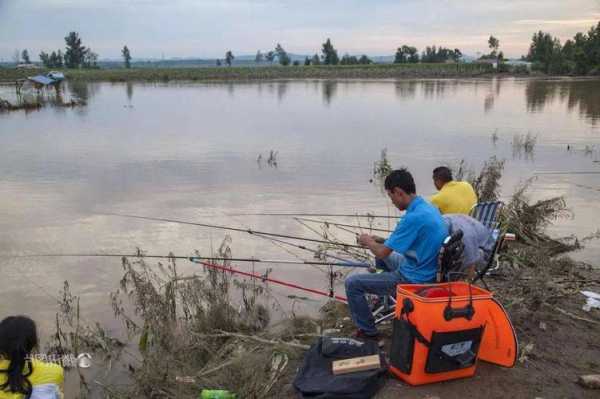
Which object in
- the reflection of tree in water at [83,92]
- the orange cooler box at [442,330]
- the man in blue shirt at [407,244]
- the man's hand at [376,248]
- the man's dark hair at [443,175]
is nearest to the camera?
the orange cooler box at [442,330]

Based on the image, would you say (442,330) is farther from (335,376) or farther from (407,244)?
(335,376)

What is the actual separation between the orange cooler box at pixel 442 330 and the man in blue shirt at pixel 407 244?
0.88 ft

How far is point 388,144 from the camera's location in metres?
16.8

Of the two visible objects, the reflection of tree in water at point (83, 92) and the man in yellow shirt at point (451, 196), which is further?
the reflection of tree in water at point (83, 92)

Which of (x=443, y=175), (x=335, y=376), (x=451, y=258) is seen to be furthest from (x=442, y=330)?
(x=443, y=175)

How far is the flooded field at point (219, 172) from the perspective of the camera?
291 inches

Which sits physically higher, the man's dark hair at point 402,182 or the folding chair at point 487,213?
the man's dark hair at point 402,182

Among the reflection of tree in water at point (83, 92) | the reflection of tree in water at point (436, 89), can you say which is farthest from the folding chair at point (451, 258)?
the reflection of tree in water at point (83, 92)

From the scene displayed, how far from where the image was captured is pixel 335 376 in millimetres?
3396

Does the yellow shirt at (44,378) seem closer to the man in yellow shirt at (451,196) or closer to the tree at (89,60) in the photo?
the man in yellow shirt at (451,196)

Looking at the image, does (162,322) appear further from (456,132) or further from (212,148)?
(456,132)

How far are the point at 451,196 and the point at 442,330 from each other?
2.36 meters

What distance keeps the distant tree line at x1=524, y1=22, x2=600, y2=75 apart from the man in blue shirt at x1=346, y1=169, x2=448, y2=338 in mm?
65551

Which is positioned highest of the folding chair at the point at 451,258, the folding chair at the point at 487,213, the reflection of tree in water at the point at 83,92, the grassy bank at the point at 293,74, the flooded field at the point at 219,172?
the grassy bank at the point at 293,74
